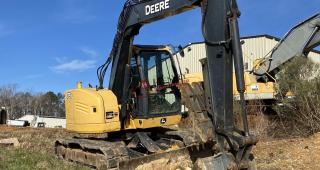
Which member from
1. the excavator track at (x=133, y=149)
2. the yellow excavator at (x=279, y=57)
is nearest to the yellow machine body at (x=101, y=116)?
the excavator track at (x=133, y=149)

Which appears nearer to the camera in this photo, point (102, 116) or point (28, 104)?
point (102, 116)

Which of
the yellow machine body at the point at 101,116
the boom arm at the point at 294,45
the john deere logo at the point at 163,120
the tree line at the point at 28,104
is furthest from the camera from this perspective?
the tree line at the point at 28,104

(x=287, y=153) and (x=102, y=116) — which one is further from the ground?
(x=102, y=116)

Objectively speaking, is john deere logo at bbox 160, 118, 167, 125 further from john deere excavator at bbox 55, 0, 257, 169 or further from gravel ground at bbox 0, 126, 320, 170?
gravel ground at bbox 0, 126, 320, 170

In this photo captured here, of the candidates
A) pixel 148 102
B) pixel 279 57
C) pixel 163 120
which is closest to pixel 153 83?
pixel 148 102

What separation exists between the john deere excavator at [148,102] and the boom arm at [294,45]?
7.56 metres

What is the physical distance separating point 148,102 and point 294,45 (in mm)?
8933

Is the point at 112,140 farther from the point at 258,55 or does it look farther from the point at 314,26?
the point at 258,55

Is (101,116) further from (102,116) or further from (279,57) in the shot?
(279,57)

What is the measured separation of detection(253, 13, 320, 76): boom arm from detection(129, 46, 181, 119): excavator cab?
7.68m

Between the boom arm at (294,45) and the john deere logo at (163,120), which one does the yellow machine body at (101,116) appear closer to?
the john deere logo at (163,120)

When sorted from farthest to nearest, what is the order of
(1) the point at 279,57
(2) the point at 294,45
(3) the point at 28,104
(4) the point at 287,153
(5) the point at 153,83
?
1. (3) the point at 28,104
2. (1) the point at 279,57
3. (2) the point at 294,45
4. (4) the point at 287,153
5. (5) the point at 153,83

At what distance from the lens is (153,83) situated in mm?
10172

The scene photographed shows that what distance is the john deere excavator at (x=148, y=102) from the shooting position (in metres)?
7.41
